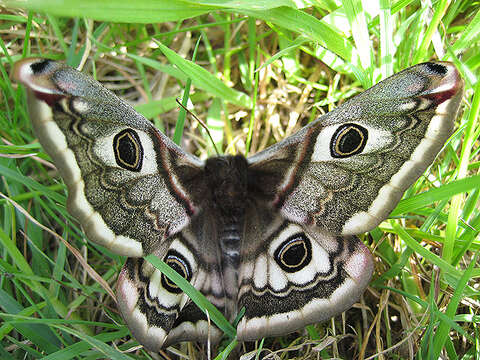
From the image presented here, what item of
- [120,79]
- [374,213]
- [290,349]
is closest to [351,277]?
[374,213]

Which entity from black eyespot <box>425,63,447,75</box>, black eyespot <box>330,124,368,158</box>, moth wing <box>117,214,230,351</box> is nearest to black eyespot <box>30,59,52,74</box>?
moth wing <box>117,214,230,351</box>

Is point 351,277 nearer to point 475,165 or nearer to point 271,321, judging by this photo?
point 271,321

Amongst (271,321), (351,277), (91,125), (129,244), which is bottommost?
(271,321)

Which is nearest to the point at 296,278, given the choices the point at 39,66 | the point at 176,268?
the point at 176,268

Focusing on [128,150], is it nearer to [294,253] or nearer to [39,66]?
[39,66]

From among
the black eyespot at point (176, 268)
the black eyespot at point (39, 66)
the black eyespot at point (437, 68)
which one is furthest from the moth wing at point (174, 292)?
the black eyespot at point (437, 68)
